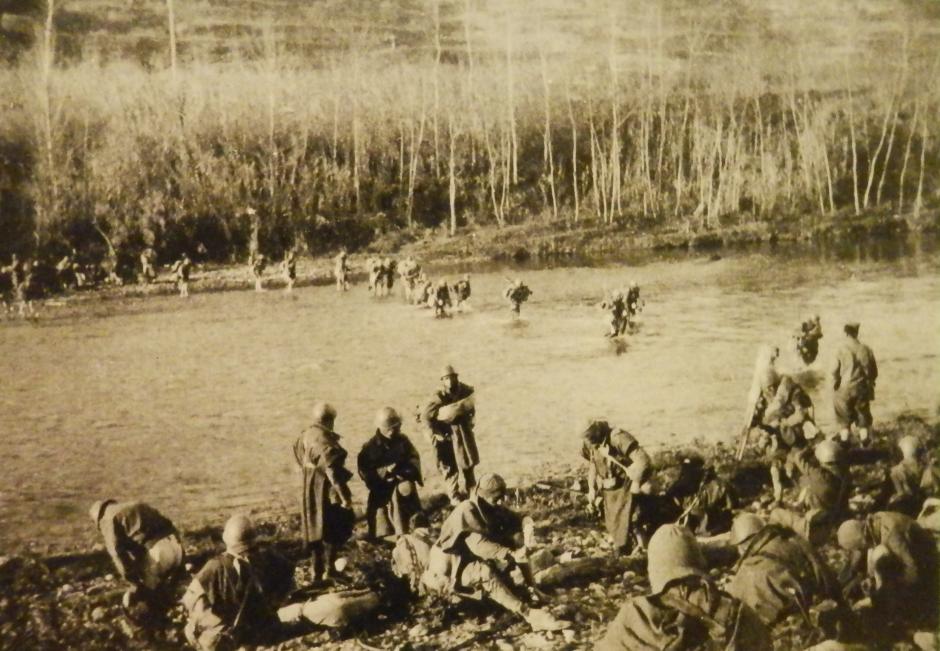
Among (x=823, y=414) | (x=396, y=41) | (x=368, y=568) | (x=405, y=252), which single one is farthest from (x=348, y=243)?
(x=823, y=414)

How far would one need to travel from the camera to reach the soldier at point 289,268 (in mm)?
5266

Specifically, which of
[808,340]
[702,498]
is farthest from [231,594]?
[808,340]

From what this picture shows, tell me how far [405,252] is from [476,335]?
2.53 ft

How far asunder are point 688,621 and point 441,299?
3019mm

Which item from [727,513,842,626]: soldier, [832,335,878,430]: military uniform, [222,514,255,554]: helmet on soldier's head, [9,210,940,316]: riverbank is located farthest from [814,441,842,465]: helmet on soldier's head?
[222,514,255,554]: helmet on soldier's head

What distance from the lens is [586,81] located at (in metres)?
5.56

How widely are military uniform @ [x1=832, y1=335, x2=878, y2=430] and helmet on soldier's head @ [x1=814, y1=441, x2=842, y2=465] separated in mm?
972

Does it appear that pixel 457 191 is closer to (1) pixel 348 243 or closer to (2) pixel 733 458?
(1) pixel 348 243

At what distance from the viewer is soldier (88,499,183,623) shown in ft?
13.4

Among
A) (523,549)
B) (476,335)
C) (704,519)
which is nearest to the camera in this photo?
(523,549)

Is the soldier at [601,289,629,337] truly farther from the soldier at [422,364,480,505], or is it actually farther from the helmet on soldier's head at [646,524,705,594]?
the helmet on soldier's head at [646,524,705,594]

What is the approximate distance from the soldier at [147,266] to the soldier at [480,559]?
8.15 ft

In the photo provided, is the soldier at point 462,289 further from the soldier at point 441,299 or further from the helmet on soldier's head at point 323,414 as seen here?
the helmet on soldier's head at point 323,414

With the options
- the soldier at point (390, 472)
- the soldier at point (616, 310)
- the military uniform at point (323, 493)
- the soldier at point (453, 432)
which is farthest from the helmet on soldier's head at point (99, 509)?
the soldier at point (616, 310)
